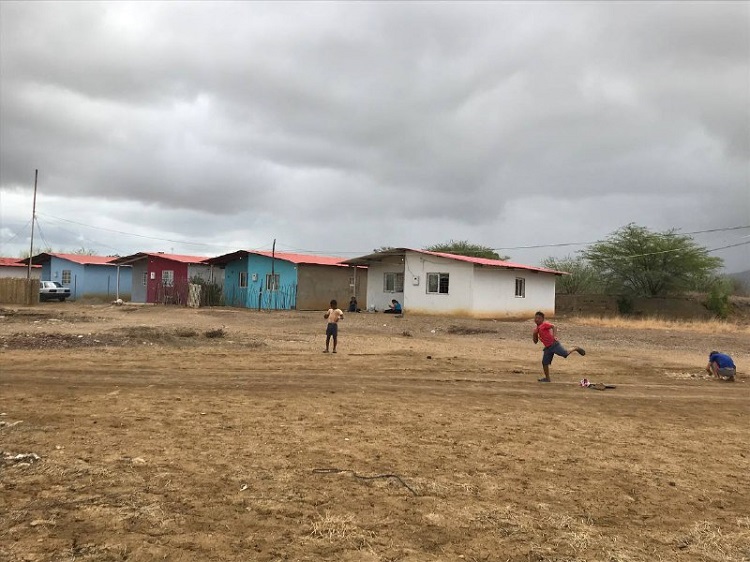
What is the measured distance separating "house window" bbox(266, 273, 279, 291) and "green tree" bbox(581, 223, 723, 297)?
22301mm

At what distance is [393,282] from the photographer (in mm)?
33750

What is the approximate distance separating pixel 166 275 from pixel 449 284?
803 inches

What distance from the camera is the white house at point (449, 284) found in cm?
2991

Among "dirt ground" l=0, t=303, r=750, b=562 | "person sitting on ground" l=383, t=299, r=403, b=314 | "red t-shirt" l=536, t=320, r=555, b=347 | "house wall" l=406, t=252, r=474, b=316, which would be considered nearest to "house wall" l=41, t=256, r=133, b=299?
"person sitting on ground" l=383, t=299, r=403, b=314

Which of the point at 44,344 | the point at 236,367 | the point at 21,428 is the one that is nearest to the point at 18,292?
the point at 44,344

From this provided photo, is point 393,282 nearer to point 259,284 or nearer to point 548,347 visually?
point 259,284

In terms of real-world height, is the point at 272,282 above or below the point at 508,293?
above

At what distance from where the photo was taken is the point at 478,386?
1020 cm

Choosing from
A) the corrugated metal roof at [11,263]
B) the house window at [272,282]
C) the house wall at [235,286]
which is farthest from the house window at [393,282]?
the corrugated metal roof at [11,263]

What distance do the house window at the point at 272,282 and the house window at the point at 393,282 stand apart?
6.44m

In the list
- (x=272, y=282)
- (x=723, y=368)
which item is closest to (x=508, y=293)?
(x=272, y=282)

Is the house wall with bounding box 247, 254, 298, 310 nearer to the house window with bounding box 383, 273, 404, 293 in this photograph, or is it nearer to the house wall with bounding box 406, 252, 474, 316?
the house window with bounding box 383, 273, 404, 293

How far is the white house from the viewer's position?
29906mm

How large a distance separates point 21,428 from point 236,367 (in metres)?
5.26
